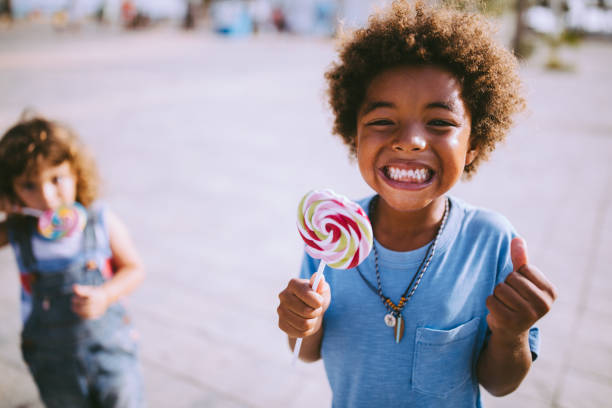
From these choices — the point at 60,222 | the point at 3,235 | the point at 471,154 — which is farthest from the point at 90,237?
the point at 471,154

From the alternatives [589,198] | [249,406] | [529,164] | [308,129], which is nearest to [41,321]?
[249,406]

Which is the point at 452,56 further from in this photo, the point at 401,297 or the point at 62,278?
the point at 62,278

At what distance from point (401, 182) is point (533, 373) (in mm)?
2109

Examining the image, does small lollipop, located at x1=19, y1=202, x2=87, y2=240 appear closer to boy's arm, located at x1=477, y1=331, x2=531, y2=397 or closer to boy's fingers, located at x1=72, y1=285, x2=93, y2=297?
boy's fingers, located at x1=72, y1=285, x2=93, y2=297

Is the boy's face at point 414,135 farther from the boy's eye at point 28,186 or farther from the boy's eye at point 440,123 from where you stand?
the boy's eye at point 28,186

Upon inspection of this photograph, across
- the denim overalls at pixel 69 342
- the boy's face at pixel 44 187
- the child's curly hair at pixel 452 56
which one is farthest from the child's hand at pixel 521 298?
the boy's face at pixel 44 187

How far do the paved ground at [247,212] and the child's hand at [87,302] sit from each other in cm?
99

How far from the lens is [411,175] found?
126 cm

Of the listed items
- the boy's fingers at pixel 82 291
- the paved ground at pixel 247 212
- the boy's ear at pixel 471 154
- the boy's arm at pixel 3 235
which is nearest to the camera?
the boy's ear at pixel 471 154

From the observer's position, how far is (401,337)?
1.34 meters

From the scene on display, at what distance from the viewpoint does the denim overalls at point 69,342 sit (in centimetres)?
186

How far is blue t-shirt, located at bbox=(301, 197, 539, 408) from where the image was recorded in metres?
1.33

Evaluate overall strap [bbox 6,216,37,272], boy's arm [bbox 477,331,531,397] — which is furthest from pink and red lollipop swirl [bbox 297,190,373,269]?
overall strap [bbox 6,216,37,272]

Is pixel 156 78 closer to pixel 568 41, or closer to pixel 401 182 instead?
pixel 401 182
